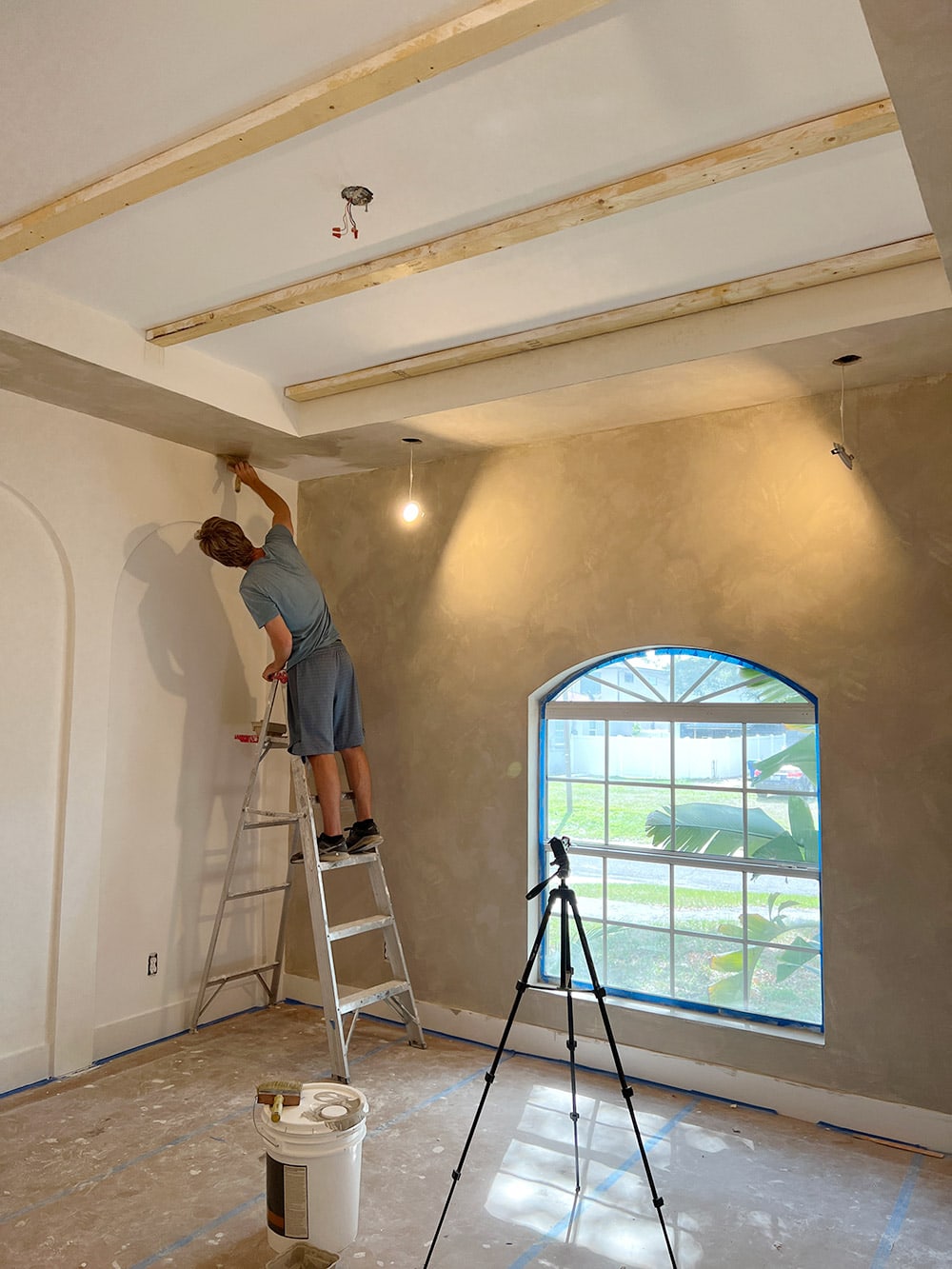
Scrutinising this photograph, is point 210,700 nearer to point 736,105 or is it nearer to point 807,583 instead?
point 807,583

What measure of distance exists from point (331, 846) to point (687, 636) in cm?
190

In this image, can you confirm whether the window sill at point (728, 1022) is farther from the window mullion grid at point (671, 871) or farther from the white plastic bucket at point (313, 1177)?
the white plastic bucket at point (313, 1177)

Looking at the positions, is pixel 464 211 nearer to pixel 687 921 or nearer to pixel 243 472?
pixel 243 472

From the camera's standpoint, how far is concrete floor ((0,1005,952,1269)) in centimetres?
264

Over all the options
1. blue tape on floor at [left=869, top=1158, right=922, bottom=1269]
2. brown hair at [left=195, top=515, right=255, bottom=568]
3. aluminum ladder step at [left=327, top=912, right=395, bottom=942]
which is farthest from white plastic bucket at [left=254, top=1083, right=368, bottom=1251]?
brown hair at [left=195, top=515, right=255, bottom=568]

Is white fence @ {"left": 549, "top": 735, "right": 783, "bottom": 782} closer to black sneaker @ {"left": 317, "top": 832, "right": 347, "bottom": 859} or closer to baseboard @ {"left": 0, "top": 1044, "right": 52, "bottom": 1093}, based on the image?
black sneaker @ {"left": 317, "top": 832, "right": 347, "bottom": 859}

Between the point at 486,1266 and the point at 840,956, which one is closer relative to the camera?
the point at 486,1266

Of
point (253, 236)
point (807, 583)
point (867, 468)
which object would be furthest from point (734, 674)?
point (253, 236)

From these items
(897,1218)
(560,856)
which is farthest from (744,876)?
(560,856)

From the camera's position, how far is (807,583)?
3.67m

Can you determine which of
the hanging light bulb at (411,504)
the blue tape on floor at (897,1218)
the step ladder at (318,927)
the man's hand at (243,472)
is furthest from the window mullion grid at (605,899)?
the man's hand at (243,472)

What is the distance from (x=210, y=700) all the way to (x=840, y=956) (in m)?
3.20

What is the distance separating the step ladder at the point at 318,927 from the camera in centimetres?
391

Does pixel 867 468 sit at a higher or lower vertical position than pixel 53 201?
lower
